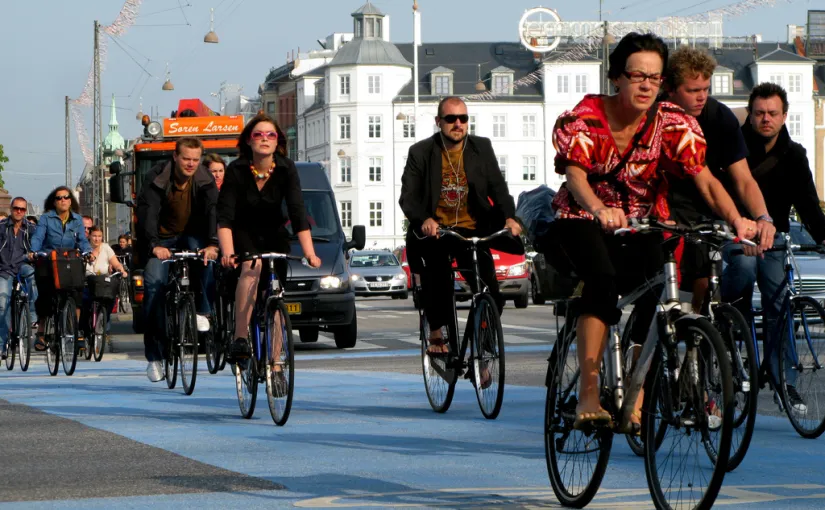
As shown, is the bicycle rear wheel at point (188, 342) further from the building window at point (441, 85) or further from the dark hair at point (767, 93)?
the building window at point (441, 85)

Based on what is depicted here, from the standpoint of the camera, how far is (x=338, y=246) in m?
20.7

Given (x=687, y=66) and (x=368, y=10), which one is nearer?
(x=687, y=66)

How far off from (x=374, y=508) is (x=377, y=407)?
4.76 m

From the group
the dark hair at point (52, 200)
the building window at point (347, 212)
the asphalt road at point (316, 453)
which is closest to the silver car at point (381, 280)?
the dark hair at point (52, 200)

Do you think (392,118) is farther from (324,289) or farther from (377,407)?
(377,407)

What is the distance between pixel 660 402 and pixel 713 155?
2696 mm

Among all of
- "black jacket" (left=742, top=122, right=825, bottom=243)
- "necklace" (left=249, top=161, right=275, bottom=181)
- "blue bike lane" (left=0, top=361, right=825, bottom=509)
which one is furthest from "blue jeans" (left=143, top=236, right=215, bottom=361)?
"black jacket" (left=742, top=122, right=825, bottom=243)

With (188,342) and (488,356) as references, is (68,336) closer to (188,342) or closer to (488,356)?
(188,342)

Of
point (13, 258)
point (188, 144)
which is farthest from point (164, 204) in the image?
point (13, 258)

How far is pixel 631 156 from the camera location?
6.18 m

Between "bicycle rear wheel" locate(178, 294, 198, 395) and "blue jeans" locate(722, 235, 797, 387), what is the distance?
4.16 meters

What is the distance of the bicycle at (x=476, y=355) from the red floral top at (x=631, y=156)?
333cm

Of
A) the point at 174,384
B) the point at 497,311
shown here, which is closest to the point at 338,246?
the point at 174,384

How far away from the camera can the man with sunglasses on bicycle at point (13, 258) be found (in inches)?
692
